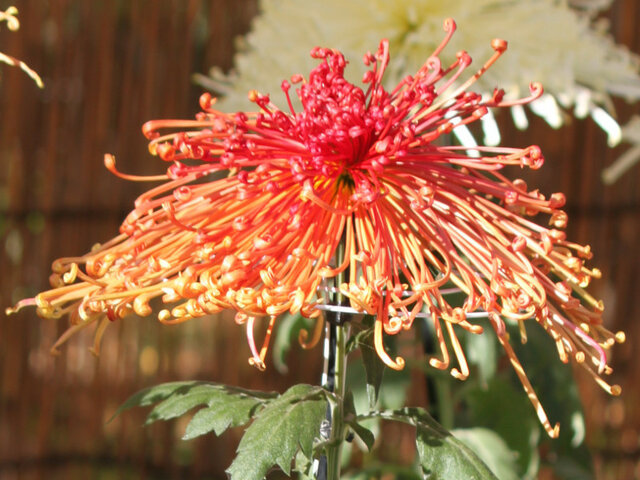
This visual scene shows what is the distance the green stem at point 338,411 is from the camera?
2.14 ft

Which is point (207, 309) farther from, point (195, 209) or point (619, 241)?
point (619, 241)

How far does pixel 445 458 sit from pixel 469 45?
584mm

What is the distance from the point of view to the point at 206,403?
63 centimetres

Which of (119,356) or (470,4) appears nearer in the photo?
(470,4)

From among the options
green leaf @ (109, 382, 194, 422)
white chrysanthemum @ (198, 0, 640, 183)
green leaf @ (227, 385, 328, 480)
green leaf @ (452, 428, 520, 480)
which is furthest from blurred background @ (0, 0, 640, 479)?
green leaf @ (227, 385, 328, 480)

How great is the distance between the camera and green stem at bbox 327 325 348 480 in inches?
25.6

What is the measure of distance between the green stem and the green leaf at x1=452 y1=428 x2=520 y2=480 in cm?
26

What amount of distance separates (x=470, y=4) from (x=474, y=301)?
0.57 m

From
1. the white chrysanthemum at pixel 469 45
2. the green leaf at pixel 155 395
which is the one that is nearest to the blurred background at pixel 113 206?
the white chrysanthemum at pixel 469 45

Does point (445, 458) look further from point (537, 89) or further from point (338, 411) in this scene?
point (537, 89)

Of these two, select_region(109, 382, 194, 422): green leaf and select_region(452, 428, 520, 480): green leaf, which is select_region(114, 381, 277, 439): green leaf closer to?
select_region(109, 382, 194, 422): green leaf

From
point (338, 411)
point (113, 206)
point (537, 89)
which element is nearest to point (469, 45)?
point (537, 89)

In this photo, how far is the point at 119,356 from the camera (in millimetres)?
1977

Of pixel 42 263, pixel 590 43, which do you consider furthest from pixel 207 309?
pixel 42 263
